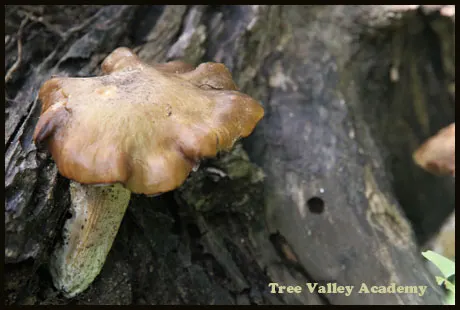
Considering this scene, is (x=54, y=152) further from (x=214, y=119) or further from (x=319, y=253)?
(x=319, y=253)

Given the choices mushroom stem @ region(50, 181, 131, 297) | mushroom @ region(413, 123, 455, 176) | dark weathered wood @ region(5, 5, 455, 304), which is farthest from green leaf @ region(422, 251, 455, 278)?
mushroom @ region(413, 123, 455, 176)

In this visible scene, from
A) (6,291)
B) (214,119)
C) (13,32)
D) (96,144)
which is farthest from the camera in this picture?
(13,32)

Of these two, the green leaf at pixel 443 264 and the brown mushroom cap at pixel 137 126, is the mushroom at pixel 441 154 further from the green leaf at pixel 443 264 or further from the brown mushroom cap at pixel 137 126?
the brown mushroom cap at pixel 137 126

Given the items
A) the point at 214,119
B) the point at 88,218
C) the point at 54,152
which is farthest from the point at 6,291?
the point at 214,119

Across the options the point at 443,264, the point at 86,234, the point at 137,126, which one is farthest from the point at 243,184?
the point at 443,264

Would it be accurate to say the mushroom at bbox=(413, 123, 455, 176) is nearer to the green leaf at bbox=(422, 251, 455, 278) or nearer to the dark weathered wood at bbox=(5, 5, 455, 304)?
the dark weathered wood at bbox=(5, 5, 455, 304)

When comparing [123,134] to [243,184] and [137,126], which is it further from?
[243,184]
